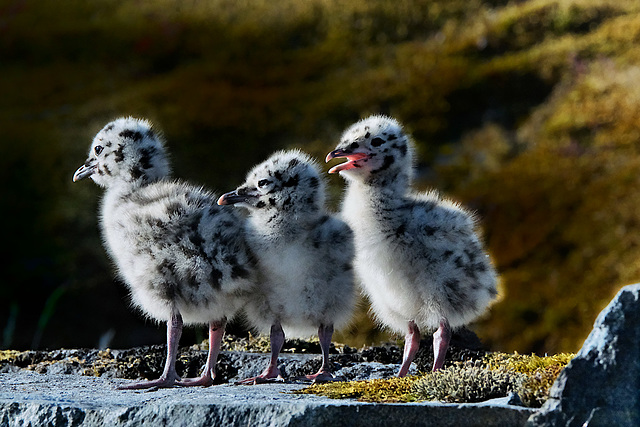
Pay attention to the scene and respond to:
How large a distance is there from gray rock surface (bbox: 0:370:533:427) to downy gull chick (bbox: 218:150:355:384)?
0.54 m

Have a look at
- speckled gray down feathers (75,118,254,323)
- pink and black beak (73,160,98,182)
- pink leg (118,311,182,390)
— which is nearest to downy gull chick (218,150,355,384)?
speckled gray down feathers (75,118,254,323)

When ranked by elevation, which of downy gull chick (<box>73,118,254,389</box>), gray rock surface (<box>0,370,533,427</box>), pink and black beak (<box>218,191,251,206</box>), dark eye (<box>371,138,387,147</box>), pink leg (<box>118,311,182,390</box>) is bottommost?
gray rock surface (<box>0,370,533,427</box>)

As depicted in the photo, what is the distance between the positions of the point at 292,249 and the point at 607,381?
2.38 meters

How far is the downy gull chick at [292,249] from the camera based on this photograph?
5.76 m

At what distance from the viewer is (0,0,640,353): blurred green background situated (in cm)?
1104

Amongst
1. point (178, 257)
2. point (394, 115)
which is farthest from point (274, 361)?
point (394, 115)

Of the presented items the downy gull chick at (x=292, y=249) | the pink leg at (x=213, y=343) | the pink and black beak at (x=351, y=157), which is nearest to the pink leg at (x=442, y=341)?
the downy gull chick at (x=292, y=249)

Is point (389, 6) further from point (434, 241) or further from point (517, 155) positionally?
point (434, 241)

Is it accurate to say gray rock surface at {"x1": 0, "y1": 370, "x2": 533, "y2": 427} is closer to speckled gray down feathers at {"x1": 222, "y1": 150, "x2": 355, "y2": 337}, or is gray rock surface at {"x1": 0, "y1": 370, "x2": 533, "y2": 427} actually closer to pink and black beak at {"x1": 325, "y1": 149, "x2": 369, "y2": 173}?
speckled gray down feathers at {"x1": 222, "y1": 150, "x2": 355, "y2": 337}

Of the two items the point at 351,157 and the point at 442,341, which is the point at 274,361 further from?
the point at 351,157

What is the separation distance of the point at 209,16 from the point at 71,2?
Result: 3.31m

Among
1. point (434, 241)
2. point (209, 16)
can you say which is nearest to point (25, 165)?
point (209, 16)

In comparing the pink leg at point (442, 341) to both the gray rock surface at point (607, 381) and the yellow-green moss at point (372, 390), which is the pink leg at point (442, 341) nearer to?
the yellow-green moss at point (372, 390)

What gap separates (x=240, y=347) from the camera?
789cm
